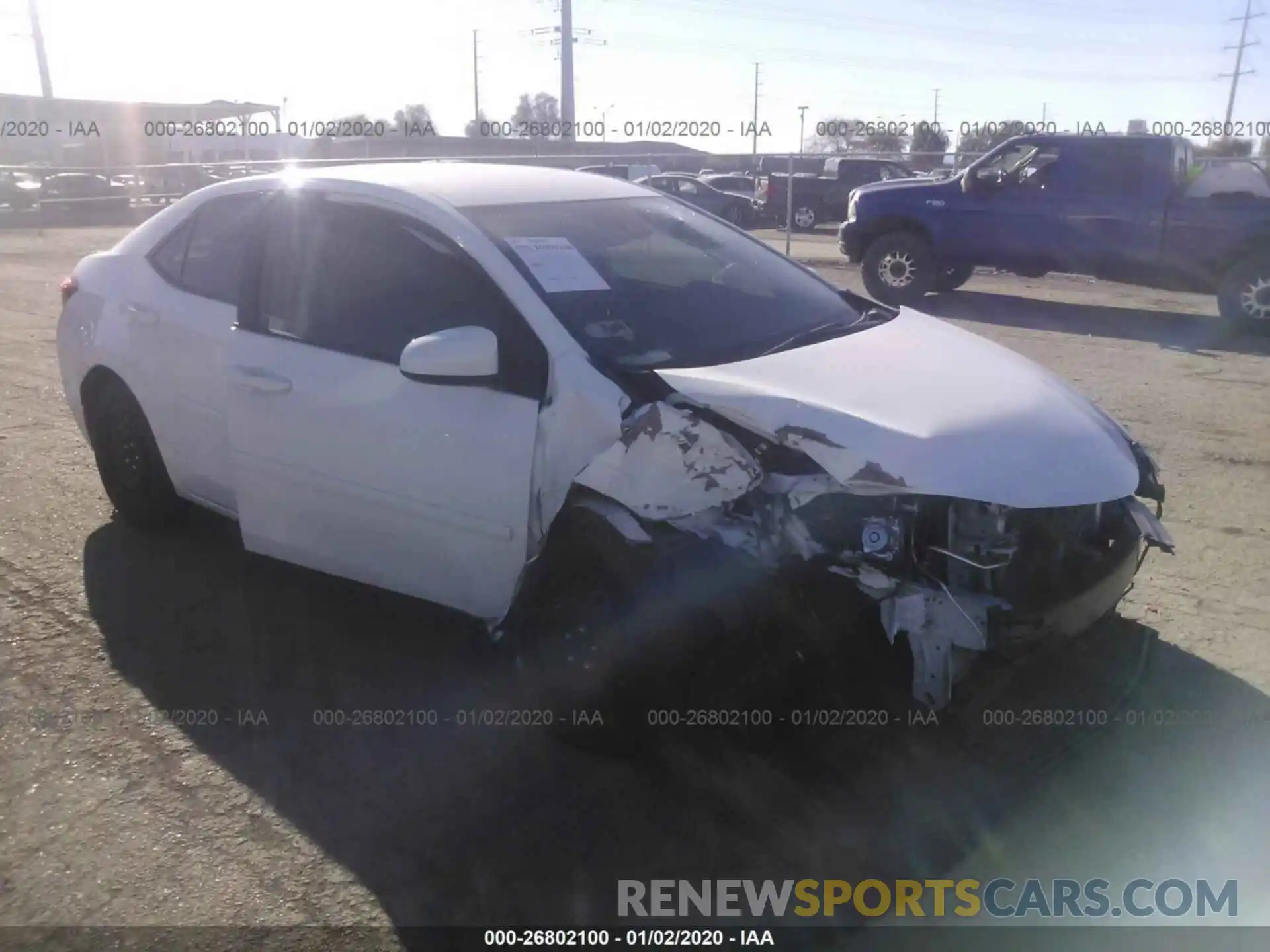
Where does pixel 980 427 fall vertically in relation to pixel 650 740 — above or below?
above

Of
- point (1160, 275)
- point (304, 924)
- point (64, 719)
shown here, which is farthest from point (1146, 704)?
point (1160, 275)

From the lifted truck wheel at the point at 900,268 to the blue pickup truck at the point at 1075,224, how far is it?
0.01 metres

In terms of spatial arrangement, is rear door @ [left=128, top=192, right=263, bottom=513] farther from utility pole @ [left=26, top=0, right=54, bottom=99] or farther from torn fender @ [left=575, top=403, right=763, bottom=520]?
utility pole @ [left=26, top=0, right=54, bottom=99]

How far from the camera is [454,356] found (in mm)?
3266

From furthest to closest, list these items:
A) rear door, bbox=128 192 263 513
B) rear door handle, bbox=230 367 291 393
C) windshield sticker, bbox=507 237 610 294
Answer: rear door, bbox=128 192 263 513
rear door handle, bbox=230 367 291 393
windshield sticker, bbox=507 237 610 294

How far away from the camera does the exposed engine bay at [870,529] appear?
2898 mm

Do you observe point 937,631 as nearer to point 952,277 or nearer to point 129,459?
point 129,459

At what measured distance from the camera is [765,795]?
10.3 ft

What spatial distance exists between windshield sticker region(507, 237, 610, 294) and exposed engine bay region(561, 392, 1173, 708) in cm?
61

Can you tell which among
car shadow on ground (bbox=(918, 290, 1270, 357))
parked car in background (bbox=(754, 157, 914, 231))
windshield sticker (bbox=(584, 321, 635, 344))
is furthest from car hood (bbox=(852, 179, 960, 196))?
parked car in background (bbox=(754, 157, 914, 231))

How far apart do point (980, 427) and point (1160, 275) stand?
10.1m

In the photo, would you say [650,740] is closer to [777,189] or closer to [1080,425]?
[1080,425]

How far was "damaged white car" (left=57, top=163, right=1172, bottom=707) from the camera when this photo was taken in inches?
118

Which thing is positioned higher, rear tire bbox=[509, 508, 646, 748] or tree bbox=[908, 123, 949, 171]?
tree bbox=[908, 123, 949, 171]
